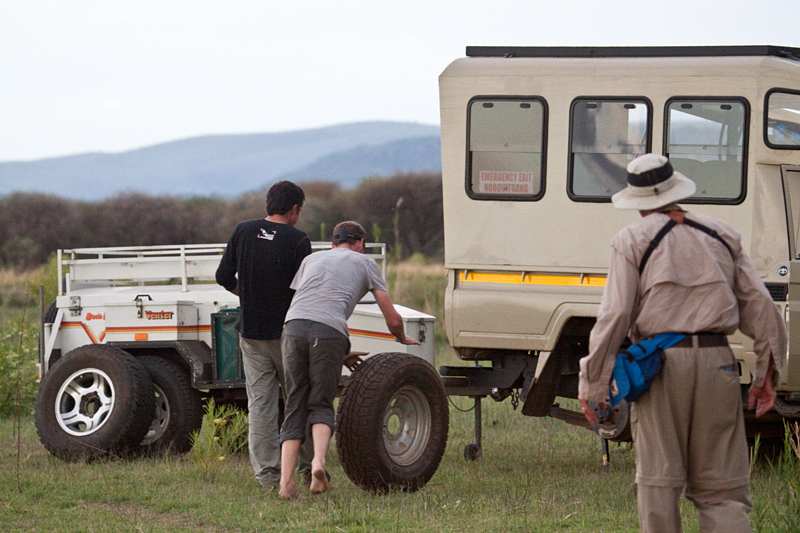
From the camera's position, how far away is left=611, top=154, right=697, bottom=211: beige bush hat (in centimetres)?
436

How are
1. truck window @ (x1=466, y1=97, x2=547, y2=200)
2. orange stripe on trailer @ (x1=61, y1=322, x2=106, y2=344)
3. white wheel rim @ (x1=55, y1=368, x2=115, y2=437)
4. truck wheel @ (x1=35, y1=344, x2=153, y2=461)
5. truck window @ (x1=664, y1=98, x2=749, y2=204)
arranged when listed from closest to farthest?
truck window @ (x1=664, y1=98, x2=749, y2=204) < truck window @ (x1=466, y1=97, x2=547, y2=200) < truck wheel @ (x1=35, y1=344, x2=153, y2=461) < white wheel rim @ (x1=55, y1=368, x2=115, y2=437) < orange stripe on trailer @ (x1=61, y1=322, x2=106, y2=344)

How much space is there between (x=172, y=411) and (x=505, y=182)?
3.07 meters

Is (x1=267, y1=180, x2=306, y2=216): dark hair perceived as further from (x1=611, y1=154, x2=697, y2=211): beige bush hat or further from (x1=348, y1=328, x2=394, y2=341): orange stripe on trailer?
(x1=611, y1=154, x2=697, y2=211): beige bush hat

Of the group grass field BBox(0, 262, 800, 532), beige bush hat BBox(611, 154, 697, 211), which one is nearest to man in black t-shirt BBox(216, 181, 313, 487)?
grass field BBox(0, 262, 800, 532)

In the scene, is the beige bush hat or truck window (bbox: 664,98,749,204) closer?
the beige bush hat

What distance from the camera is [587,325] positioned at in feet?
24.5

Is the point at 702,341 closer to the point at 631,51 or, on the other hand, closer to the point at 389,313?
the point at 389,313

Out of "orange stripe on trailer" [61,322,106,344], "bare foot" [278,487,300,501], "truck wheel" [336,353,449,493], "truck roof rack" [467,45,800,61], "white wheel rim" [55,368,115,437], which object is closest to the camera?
"bare foot" [278,487,300,501]

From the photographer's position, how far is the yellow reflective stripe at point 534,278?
732 centimetres

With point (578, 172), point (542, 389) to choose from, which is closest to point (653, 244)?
point (578, 172)

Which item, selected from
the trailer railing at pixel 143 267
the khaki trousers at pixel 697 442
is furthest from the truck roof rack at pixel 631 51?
the khaki trousers at pixel 697 442

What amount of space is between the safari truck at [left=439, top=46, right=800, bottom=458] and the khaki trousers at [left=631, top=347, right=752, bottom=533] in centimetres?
287

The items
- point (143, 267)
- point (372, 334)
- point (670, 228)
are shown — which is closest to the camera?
point (670, 228)

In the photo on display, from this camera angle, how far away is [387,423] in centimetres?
679
